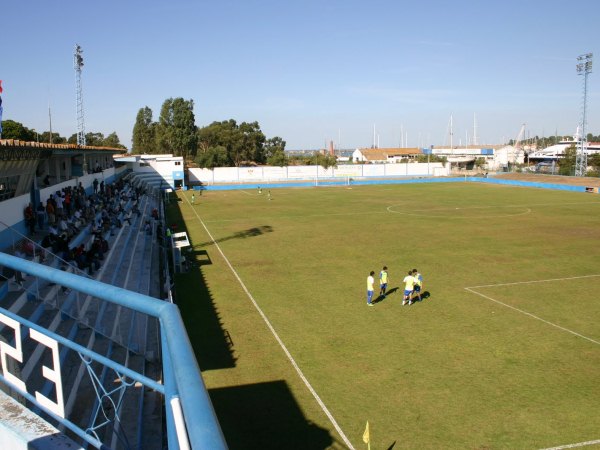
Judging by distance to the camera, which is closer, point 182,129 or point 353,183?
point 353,183

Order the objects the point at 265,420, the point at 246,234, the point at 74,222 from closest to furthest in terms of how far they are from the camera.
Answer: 1. the point at 265,420
2. the point at 74,222
3. the point at 246,234

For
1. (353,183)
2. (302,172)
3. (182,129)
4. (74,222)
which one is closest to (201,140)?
(182,129)

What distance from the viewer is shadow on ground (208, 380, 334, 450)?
956 centimetres

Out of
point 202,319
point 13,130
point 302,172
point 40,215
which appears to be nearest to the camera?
point 202,319

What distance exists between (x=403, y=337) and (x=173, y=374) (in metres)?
13.7

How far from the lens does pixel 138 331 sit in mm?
12266

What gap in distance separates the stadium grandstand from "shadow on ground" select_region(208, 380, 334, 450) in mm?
1761

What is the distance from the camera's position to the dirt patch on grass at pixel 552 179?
64.6 meters

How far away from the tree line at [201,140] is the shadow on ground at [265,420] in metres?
75.3

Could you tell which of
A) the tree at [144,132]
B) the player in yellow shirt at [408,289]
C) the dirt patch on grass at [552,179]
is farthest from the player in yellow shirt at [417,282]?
the tree at [144,132]

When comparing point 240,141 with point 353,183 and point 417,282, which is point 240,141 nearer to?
point 353,183

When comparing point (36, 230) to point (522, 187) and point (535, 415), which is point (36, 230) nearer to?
point (535, 415)

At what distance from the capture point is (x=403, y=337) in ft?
48.1

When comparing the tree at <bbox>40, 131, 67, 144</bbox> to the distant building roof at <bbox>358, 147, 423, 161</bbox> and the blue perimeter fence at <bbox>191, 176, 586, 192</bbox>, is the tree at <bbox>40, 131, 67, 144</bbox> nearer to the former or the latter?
the blue perimeter fence at <bbox>191, 176, 586, 192</bbox>
